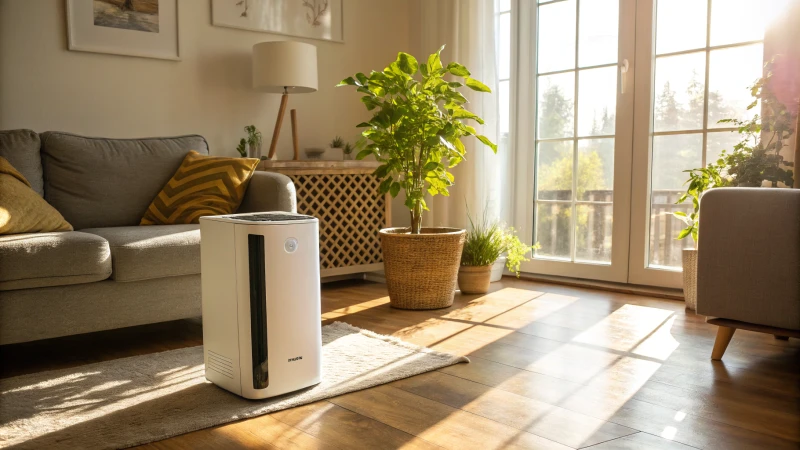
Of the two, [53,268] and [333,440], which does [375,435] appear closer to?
[333,440]

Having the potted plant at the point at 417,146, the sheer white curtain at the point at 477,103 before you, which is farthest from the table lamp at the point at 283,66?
the sheer white curtain at the point at 477,103

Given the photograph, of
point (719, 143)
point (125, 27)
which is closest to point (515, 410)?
point (719, 143)

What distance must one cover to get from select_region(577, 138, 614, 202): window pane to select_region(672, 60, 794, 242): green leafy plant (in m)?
0.66

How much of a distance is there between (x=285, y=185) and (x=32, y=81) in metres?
1.38

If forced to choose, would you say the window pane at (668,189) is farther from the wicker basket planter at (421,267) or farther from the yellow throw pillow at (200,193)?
the yellow throw pillow at (200,193)

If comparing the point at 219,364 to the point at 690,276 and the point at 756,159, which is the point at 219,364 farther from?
the point at 756,159

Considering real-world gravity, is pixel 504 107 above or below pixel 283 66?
below

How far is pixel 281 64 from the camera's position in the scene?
354cm

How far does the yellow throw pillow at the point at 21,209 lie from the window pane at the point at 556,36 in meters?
2.73

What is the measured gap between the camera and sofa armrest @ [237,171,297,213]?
286 cm

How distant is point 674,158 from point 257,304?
2521 millimetres

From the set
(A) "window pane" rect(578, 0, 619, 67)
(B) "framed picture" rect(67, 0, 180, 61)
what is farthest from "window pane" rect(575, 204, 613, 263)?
(B) "framed picture" rect(67, 0, 180, 61)

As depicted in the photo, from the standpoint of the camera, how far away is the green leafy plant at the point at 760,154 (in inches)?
112

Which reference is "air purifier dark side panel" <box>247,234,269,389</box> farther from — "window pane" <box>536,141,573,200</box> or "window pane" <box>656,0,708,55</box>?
"window pane" <box>656,0,708,55</box>
